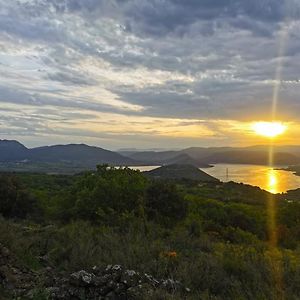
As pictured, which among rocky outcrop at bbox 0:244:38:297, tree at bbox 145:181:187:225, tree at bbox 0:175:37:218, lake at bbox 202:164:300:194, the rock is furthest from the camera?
lake at bbox 202:164:300:194

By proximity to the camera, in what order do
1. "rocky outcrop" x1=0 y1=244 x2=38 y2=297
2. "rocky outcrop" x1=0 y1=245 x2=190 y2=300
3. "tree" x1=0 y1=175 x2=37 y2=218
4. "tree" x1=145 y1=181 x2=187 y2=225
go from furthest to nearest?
"tree" x1=0 y1=175 x2=37 y2=218 → "tree" x1=145 y1=181 x2=187 y2=225 → "rocky outcrop" x1=0 y1=244 x2=38 y2=297 → "rocky outcrop" x1=0 y1=245 x2=190 y2=300

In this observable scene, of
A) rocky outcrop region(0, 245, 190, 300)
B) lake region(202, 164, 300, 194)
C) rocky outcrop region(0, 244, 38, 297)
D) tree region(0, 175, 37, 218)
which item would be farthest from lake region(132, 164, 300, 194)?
rocky outcrop region(0, 245, 190, 300)

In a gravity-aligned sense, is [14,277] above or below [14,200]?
above

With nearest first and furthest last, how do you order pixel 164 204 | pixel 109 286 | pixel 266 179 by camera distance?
pixel 109 286 → pixel 164 204 → pixel 266 179

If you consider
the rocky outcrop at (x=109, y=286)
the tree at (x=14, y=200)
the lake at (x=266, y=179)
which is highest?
the rocky outcrop at (x=109, y=286)

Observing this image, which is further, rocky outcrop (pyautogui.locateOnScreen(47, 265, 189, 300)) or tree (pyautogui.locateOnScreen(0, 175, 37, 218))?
tree (pyautogui.locateOnScreen(0, 175, 37, 218))

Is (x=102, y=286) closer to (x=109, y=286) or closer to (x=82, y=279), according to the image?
(x=109, y=286)

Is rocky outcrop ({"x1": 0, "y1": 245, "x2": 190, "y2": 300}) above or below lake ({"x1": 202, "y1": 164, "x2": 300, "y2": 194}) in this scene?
above

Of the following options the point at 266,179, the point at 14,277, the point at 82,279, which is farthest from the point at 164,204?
the point at 266,179

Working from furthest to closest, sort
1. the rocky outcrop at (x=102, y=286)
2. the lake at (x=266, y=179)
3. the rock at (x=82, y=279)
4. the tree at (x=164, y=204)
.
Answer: the lake at (x=266, y=179) → the tree at (x=164, y=204) → the rock at (x=82, y=279) → the rocky outcrop at (x=102, y=286)

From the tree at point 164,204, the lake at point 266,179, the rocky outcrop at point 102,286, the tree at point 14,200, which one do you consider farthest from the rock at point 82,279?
the lake at point 266,179

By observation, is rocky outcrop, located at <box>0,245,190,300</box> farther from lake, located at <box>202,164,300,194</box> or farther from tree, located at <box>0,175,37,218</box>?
lake, located at <box>202,164,300,194</box>

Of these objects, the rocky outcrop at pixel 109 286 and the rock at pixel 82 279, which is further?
the rock at pixel 82 279

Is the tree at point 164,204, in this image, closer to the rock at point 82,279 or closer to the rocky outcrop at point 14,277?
the rocky outcrop at point 14,277
